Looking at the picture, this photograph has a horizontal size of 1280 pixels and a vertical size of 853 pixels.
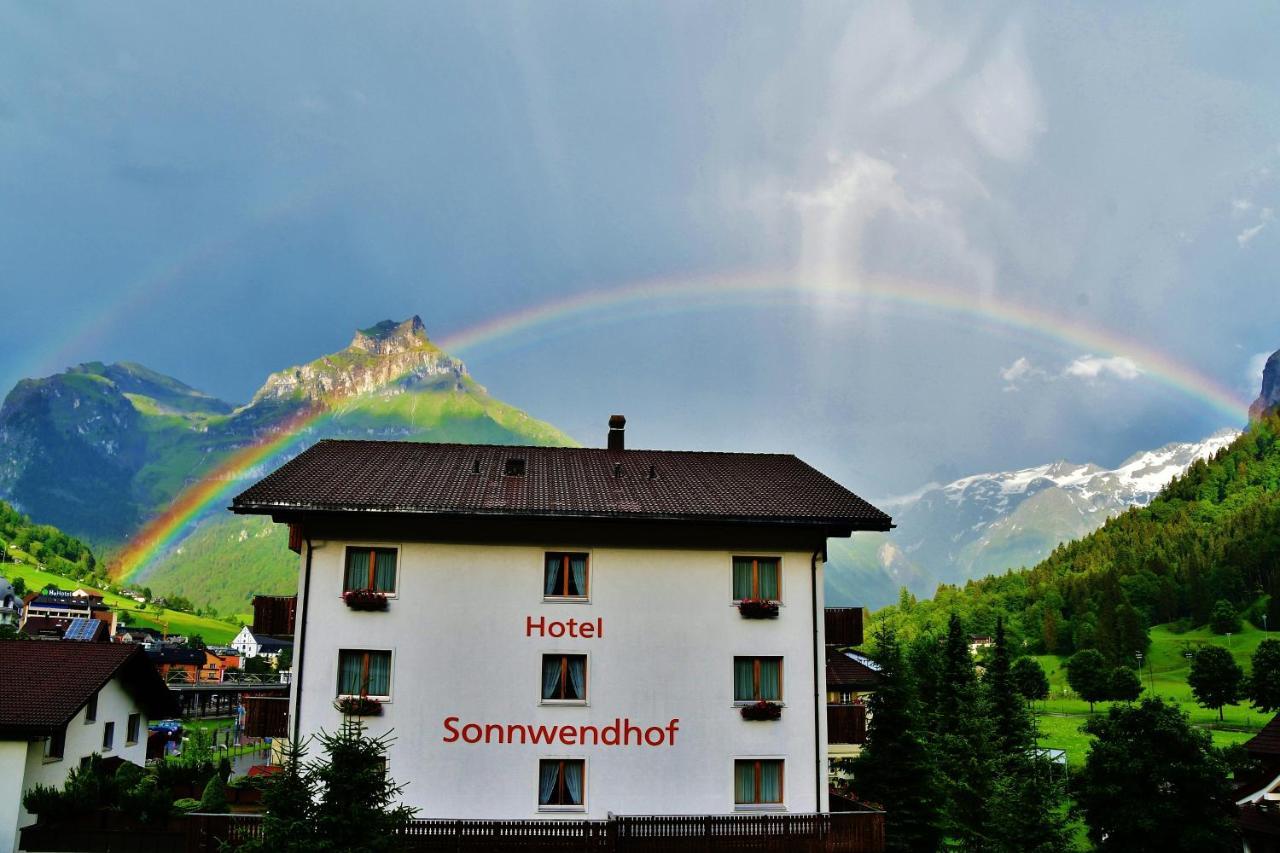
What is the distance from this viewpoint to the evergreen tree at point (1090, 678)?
345 feet

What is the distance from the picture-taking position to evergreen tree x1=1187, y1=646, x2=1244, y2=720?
301ft

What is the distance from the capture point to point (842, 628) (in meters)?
27.9

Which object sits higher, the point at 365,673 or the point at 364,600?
the point at 364,600

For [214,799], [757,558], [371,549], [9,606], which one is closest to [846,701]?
[757,558]

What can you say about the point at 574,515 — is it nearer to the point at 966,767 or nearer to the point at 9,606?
the point at 966,767

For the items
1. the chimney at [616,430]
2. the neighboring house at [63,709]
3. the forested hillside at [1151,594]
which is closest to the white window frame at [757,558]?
→ the chimney at [616,430]

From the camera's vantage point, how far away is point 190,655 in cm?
13938

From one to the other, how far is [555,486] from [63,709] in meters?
16.2

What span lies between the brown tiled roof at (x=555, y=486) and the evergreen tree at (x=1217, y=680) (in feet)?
256

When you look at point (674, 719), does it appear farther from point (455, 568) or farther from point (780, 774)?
point (455, 568)

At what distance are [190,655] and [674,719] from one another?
13078cm

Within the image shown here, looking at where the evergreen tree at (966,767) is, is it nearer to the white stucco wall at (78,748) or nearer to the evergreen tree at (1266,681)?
the white stucco wall at (78,748)

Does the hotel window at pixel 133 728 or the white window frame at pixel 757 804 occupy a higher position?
the hotel window at pixel 133 728

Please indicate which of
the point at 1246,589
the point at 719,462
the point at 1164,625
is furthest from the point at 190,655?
the point at 1246,589
